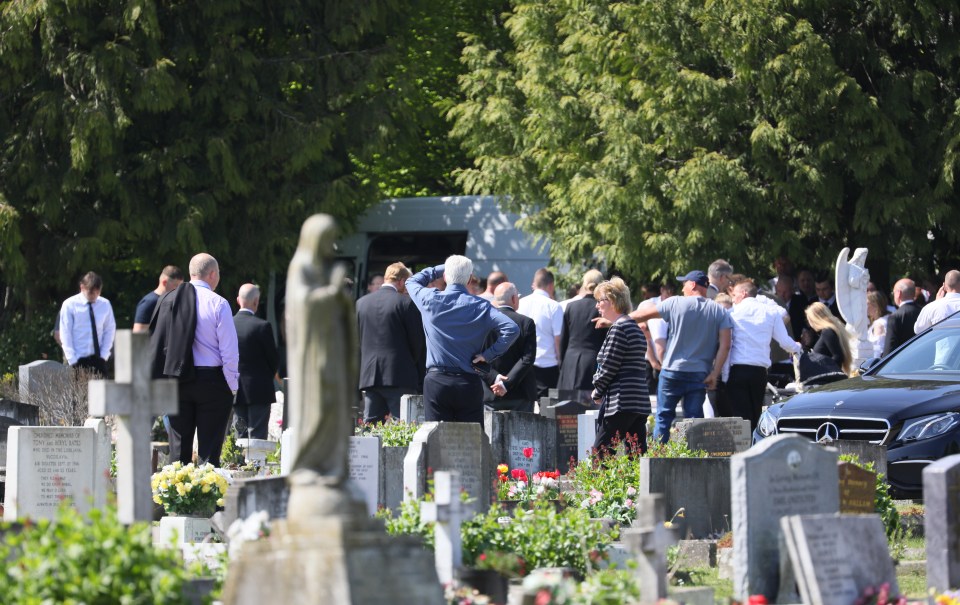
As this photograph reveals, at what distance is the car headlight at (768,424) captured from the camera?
1329cm

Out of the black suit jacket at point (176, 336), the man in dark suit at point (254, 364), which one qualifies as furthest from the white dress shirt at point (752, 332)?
the black suit jacket at point (176, 336)

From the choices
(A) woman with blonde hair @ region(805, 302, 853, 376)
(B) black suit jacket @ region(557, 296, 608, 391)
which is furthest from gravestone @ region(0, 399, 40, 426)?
(A) woman with blonde hair @ region(805, 302, 853, 376)

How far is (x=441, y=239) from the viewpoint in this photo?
26.9 m

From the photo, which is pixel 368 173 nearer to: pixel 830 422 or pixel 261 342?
pixel 261 342

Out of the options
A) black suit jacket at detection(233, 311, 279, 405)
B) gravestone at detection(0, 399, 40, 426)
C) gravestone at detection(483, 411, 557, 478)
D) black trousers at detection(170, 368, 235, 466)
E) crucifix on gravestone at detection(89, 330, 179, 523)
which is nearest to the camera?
crucifix on gravestone at detection(89, 330, 179, 523)

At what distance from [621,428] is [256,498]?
15.0 feet

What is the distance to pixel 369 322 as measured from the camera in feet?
46.7

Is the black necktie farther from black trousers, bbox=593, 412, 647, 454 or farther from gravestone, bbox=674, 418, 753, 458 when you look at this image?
gravestone, bbox=674, 418, 753, 458

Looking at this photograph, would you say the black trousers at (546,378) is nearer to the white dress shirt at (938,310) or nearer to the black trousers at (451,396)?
the white dress shirt at (938,310)

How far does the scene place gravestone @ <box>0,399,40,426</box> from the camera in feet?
51.0

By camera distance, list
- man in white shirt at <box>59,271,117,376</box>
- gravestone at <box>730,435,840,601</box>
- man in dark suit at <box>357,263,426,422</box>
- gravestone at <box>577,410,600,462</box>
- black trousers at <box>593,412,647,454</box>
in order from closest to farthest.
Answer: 1. gravestone at <box>730,435,840,601</box>
2. black trousers at <box>593,412,647,454</box>
3. gravestone at <box>577,410,600,462</box>
4. man in dark suit at <box>357,263,426,422</box>
5. man in white shirt at <box>59,271,117,376</box>

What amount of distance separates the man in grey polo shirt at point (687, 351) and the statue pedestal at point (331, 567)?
7.63m

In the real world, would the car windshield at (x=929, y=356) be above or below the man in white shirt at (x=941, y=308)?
below

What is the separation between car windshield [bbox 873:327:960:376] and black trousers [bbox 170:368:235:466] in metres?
5.61
